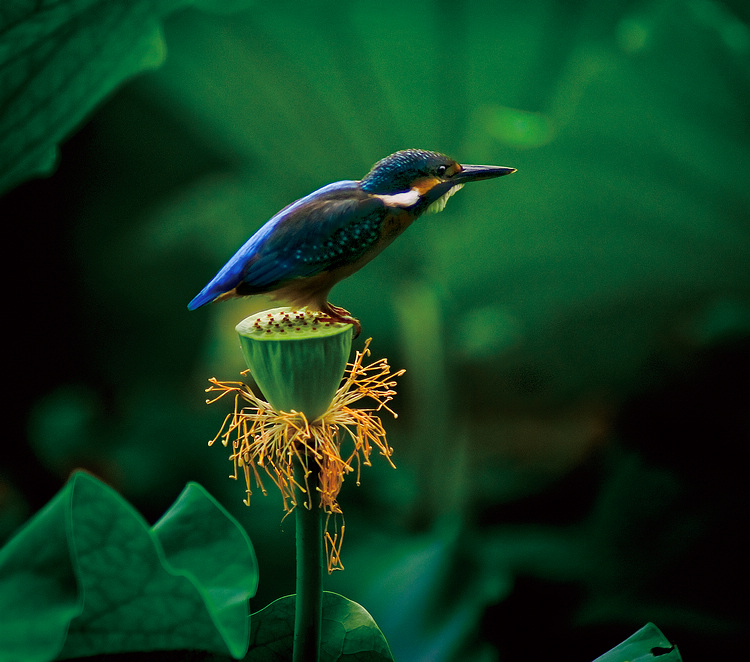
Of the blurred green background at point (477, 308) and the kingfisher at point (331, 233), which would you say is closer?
the kingfisher at point (331, 233)

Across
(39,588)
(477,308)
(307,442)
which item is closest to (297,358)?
(307,442)

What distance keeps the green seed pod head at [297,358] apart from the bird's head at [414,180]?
7 cm

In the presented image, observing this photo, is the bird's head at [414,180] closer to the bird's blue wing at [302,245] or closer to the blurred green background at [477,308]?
the bird's blue wing at [302,245]

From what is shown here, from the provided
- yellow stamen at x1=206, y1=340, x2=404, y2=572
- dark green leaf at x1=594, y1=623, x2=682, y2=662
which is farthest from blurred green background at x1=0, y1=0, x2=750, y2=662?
yellow stamen at x1=206, y1=340, x2=404, y2=572

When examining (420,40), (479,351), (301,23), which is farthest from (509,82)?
(479,351)

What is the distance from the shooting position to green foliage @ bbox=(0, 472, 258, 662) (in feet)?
0.85

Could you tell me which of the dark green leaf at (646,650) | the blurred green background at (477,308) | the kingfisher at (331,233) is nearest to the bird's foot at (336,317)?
the kingfisher at (331,233)

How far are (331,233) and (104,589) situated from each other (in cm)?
18

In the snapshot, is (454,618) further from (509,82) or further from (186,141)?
(186,141)

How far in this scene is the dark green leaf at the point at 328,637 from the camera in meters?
0.33

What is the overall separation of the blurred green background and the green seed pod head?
0.45 metres

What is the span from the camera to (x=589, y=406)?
98 centimetres

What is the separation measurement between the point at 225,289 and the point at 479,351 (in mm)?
771

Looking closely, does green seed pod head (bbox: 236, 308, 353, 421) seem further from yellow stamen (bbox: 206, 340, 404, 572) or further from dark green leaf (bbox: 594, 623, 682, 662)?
dark green leaf (bbox: 594, 623, 682, 662)
